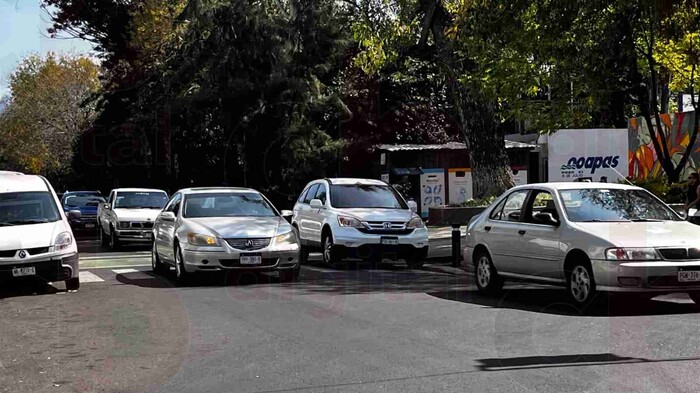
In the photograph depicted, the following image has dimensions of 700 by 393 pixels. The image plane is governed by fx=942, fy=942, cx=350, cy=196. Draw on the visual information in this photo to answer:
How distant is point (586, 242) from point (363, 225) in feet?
23.8

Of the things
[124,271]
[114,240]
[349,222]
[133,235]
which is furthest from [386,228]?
[114,240]

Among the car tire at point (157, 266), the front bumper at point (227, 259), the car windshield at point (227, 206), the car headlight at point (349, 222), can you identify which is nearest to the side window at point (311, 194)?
the car headlight at point (349, 222)

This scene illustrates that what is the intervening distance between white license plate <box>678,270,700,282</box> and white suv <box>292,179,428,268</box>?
7.74 m

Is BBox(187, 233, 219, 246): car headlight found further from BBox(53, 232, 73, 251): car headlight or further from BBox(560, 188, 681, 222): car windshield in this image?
BBox(560, 188, 681, 222): car windshield

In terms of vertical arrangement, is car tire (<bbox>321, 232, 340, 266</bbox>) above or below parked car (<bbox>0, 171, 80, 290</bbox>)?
below

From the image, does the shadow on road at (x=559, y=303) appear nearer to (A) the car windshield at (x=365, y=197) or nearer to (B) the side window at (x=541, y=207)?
(B) the side window at (x=541, y=207)

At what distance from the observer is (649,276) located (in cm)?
1055

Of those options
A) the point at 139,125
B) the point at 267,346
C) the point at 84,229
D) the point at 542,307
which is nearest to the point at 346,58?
the point at 139,125

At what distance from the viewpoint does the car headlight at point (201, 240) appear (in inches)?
577

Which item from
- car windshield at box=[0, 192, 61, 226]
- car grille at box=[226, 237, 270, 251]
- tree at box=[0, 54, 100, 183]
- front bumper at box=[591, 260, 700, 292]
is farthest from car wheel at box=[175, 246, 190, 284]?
tree at box=[0, 54, 100, 183]

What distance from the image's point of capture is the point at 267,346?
9.04 metres

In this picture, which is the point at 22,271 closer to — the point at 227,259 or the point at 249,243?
the point at 227,259

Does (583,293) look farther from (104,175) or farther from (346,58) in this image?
(104,175)

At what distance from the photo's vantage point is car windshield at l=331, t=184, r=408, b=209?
1880cm
